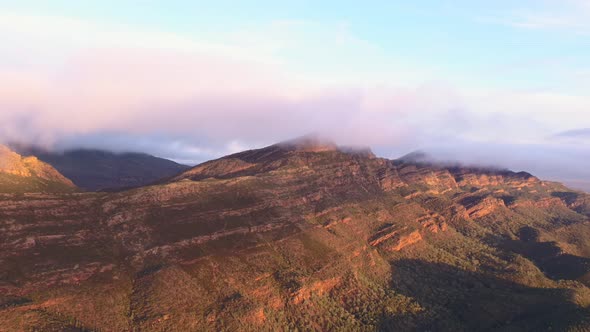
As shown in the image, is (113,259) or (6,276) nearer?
(6,276)

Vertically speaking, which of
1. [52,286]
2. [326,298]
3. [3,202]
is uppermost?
[3,202]

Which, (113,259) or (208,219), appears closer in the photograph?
(113,259)

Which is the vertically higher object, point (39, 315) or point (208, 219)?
point (208, 219)

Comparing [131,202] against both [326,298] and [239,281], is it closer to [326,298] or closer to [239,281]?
[239,281]

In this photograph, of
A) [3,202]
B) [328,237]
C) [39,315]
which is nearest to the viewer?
[39,315]

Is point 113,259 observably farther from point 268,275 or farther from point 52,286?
point 268,275

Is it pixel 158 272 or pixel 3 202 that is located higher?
pixel 3 202

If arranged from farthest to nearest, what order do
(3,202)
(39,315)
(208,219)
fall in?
(208,219), (3,202), (39,315)

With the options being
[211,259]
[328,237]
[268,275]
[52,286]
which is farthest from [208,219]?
[52,286]

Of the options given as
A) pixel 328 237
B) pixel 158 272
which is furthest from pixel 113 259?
pixel 328 237
